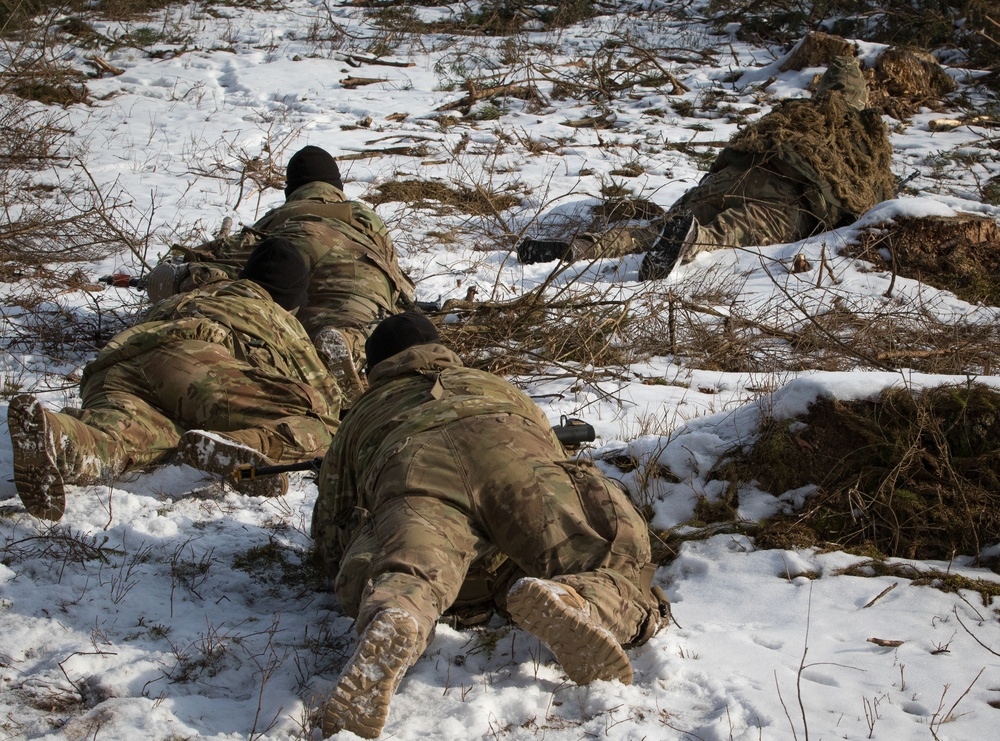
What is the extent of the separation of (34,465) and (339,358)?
1965 mm

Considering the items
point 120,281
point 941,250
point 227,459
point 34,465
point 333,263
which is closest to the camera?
point 34,465

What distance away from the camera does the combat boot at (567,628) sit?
6.91 ft

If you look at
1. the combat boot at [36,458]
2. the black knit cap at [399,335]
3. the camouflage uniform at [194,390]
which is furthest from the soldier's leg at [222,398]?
the black knit cap at [399,335]

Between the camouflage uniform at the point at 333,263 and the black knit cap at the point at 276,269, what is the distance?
1.75ft

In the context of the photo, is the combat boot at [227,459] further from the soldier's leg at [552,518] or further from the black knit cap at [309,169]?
the black knit cap at [309,169]

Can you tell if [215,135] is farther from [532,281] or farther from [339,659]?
[339,659]

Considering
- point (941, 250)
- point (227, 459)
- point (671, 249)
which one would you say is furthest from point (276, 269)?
point (941, 250)

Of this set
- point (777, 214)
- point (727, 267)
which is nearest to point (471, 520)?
point (727, 267)

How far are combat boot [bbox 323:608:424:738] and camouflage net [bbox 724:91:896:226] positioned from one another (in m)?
6.40

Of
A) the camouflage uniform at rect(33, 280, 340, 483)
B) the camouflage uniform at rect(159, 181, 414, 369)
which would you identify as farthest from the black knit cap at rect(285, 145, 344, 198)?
the camouflage uniform at rect(33, 280, 340, 483)

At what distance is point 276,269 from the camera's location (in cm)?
455

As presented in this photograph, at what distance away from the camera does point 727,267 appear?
7031mm

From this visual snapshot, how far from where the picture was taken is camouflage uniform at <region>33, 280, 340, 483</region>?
12.1ft

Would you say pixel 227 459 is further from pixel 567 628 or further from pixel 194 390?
pixel 567 628
